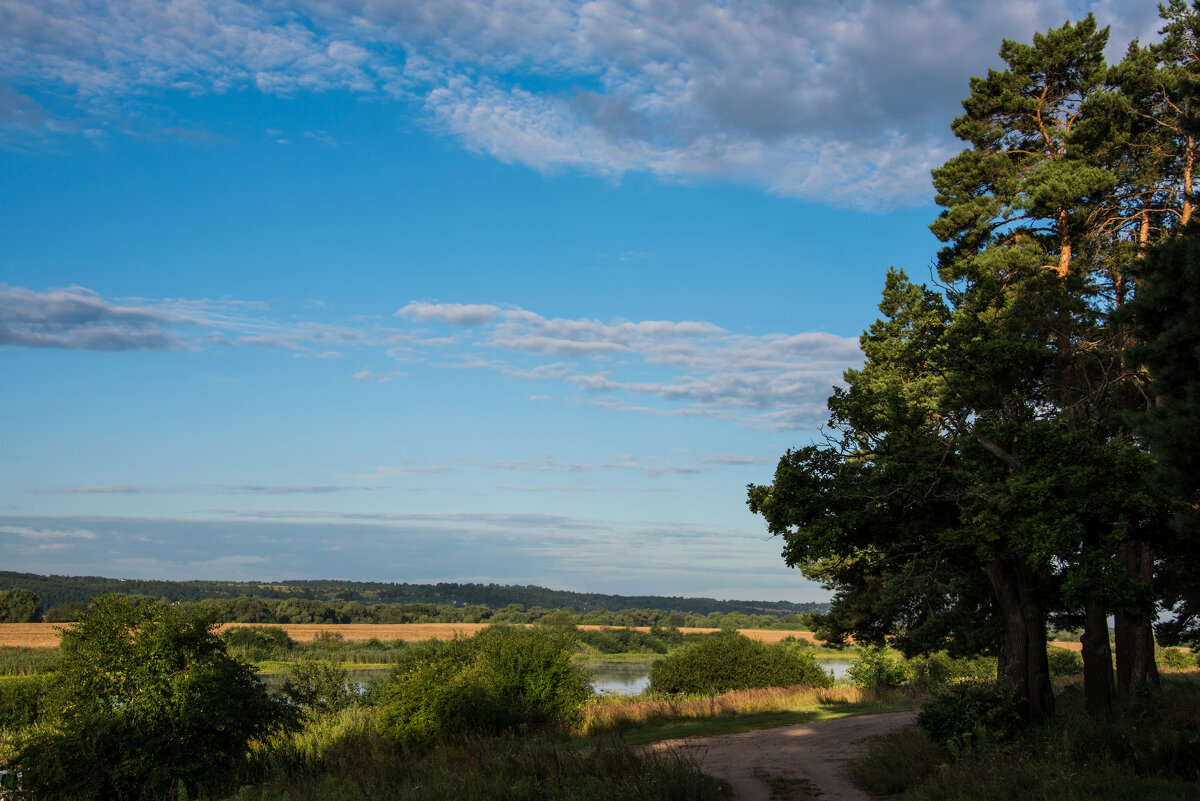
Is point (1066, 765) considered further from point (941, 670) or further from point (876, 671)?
point (941, 670)

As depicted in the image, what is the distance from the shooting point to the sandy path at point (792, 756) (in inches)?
556

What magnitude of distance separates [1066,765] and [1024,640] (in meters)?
4.97

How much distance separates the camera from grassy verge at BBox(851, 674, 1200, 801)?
10789 mm

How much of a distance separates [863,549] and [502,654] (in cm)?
1248

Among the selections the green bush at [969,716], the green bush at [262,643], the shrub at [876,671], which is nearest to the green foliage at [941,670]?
the shrub at [876,671]

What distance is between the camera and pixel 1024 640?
1678 cm

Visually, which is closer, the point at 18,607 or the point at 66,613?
the point at 66,613

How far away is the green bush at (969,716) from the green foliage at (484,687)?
12241 mm

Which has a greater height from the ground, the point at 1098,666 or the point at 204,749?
the point at 1098,666

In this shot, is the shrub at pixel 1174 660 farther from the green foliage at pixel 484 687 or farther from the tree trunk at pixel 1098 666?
the green foliage at pixel 484 687

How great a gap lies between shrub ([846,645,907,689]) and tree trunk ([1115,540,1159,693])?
690 inches

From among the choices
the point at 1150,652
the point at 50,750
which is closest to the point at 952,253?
the point at 1150,652

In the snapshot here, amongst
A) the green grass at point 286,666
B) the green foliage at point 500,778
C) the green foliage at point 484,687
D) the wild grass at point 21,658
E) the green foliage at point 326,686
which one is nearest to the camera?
the green foliage at point 500,778

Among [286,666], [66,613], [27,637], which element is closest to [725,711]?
[286,666]
